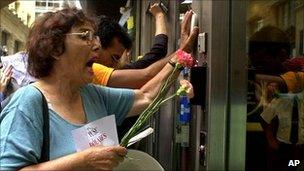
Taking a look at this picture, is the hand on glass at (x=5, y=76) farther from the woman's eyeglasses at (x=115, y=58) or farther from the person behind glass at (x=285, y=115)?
the person behind glass at (x=285, y=115)

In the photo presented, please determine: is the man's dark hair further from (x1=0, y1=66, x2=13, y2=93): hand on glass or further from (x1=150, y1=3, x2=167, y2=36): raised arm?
(x1=0, y1=66, x2=13, y2=93): hand on glass

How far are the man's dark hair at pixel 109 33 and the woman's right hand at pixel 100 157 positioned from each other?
1452mm

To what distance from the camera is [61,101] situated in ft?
6.66

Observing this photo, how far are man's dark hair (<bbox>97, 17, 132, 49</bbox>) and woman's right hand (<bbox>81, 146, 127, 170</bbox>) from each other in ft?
4.76

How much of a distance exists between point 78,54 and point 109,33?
45.6 inches

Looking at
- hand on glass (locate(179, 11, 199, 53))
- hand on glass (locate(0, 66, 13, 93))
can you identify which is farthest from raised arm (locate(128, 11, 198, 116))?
hand on glass (locate(0, 66, 13, 93))

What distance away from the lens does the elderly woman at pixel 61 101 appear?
1781 mm

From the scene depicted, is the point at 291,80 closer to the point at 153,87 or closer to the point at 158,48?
the point at 153,87

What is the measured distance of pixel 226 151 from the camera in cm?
208

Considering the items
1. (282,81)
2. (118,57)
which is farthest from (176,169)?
(282,81)

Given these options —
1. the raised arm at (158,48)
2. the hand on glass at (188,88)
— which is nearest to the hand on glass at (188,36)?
the hand on glass at (188,88)

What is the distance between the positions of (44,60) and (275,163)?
42.4 inches

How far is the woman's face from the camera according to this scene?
206cm

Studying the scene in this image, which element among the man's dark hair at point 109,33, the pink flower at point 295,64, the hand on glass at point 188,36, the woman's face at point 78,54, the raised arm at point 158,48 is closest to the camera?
the pink flower at point 295,64
